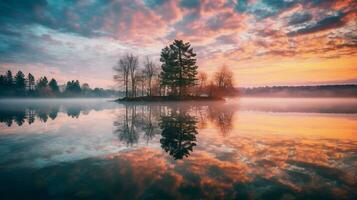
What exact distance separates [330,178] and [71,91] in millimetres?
174836

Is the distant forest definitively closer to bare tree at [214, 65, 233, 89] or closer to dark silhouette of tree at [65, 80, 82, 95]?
dark silhouette of tree at [65, 80, 82, 95]

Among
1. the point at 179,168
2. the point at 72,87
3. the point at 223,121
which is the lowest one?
the point at 223,121

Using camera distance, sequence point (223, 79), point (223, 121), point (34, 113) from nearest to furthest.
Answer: point (223, 121), point (34, 113), point (223, 79)

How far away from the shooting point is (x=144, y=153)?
8.34 metres

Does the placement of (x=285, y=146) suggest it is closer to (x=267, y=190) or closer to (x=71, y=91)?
(x=267, y=190)

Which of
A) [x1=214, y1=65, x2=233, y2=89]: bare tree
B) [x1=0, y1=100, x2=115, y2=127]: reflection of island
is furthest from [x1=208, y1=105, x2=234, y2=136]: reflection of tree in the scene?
[x1=214, y1=65, x2=233, y2=89]: bare tree

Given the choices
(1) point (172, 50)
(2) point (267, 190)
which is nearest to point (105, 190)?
(2) point (267, 190)

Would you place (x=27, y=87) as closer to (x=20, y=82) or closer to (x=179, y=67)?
(x=20, y=82)

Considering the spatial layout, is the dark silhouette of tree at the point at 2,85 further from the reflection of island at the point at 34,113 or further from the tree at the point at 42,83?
the reflection of island at the point at 34,113

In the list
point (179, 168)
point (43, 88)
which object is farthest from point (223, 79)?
point (43, 88)

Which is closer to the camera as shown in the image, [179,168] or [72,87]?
Answer: [179,168]

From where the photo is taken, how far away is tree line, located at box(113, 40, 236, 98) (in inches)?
2415

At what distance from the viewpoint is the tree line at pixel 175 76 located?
2415 inches

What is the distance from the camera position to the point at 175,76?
60.8 m
